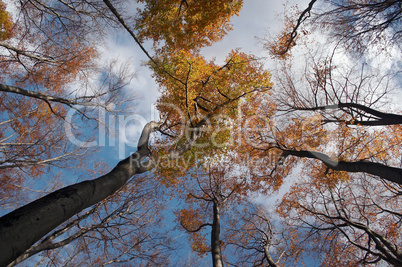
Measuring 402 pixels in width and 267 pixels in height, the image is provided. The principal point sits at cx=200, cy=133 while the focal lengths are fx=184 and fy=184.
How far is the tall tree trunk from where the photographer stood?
1.77m

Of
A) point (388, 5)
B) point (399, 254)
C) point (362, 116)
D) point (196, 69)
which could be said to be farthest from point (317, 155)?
point (196, 69)

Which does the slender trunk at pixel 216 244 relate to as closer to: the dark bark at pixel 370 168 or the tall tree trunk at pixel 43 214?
the dark bark at pixel 370 168

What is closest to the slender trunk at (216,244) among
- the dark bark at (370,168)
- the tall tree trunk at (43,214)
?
the dark bark at (370,168)

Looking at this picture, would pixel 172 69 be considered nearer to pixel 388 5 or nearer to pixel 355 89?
pixel 388 5

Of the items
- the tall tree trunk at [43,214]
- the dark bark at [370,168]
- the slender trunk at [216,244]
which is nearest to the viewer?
the tall tree trunk at [43,214]

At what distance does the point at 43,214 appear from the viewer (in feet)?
6.76

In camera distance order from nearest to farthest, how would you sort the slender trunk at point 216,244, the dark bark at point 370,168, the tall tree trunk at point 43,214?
the tall tree trunk at point 43,214, the dark bark at point 370,168, the slender trunk at point 216,244

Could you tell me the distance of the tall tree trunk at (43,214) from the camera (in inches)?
69.9

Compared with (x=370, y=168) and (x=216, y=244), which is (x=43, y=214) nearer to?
(x=216, y=244)

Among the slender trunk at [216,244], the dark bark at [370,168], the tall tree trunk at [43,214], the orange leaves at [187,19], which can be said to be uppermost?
the orange leaves at [187,19]

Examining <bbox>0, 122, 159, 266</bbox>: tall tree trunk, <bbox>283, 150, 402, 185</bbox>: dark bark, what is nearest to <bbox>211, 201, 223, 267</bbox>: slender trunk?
<bbox>283, 150, 402, 185</bbox>: dark bark

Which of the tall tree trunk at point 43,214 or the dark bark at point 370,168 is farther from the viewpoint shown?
the dark bark at point 370,168

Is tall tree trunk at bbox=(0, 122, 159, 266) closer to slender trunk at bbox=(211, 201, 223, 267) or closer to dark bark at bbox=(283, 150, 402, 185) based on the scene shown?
slender trunk at bbox=(211, 201, 223, 267)

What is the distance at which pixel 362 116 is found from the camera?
251 inches
